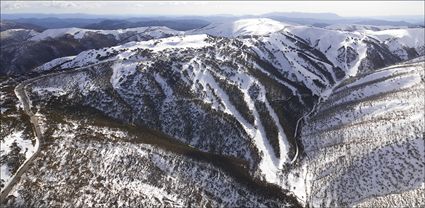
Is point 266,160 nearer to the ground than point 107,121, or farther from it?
nearer to the ground

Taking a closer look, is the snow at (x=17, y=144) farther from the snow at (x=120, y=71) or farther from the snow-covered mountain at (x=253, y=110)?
the snow at (x=120, y=71)

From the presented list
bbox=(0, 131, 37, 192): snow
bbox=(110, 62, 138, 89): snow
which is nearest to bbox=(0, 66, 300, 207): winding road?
bbox=(0, 131, 37, 192): snow

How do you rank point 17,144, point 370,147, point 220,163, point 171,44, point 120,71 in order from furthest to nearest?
point 171,44 < point 120,71 < point 370,147 < point 220,163 < point 17,144

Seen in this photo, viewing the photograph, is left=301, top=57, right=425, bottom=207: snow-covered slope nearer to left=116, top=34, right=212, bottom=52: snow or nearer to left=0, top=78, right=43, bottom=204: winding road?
left=0, top=78, right=43, bottom=204: winding road

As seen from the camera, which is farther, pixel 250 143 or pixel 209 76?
pixel 209 76

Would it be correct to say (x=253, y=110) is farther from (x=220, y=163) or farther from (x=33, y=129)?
(x=33, y=129)

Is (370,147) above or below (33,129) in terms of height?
below

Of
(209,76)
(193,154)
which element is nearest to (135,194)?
(193,154)

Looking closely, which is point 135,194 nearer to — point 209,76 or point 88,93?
point 88,93

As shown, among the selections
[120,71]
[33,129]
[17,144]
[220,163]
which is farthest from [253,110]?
[17,144]

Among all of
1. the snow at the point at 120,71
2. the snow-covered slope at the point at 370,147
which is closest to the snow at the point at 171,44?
the snow at the point at 120,71
